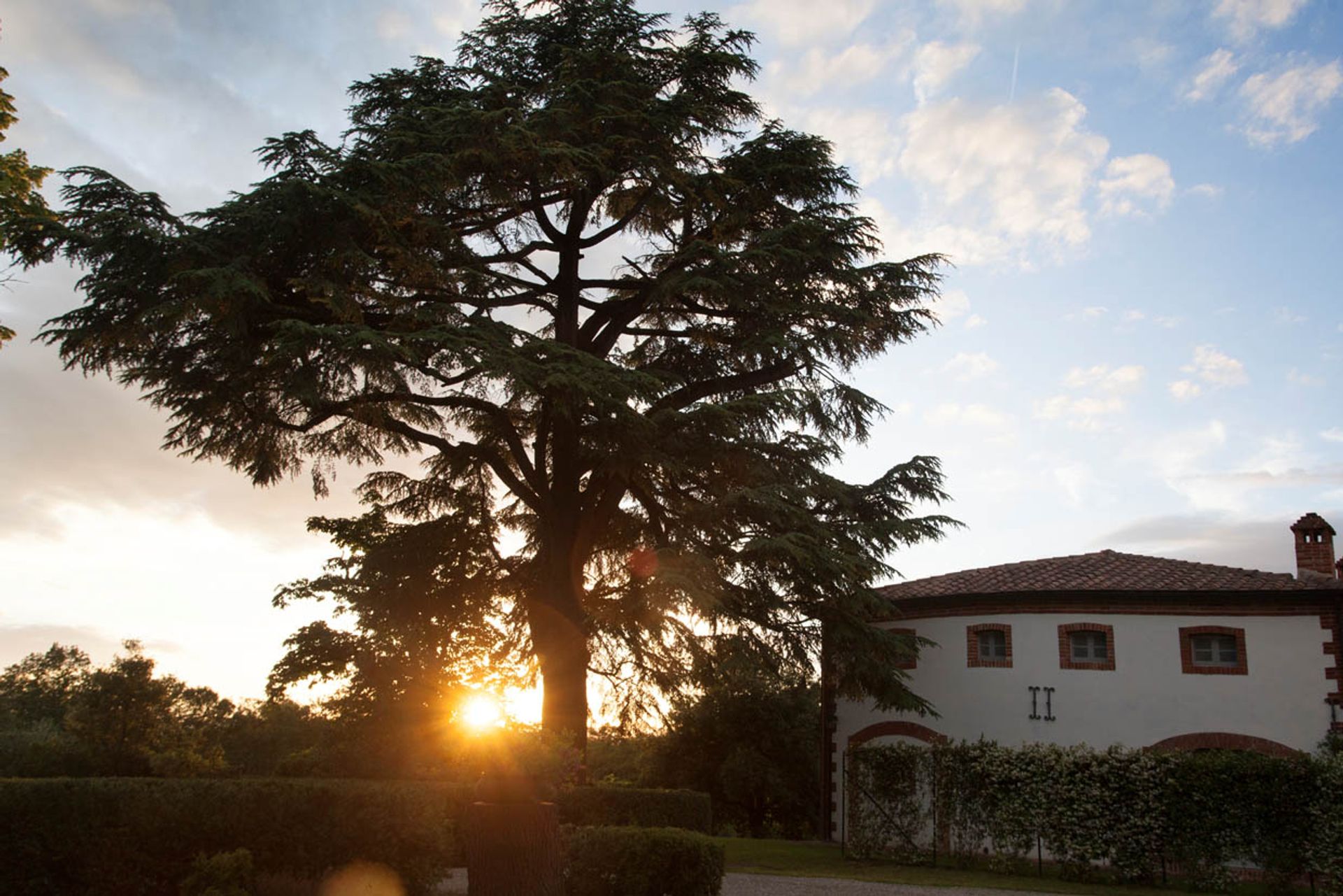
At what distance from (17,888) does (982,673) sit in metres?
17.9

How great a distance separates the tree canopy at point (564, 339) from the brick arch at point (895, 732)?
17.7 feet

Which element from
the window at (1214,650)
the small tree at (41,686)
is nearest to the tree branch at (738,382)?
the window at (1214,650)

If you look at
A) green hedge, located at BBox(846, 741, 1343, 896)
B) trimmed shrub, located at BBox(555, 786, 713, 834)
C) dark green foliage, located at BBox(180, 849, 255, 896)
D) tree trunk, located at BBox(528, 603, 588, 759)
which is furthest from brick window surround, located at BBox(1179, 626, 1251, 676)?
dark green foliage, located at BBox(180, 849, 255, 896)

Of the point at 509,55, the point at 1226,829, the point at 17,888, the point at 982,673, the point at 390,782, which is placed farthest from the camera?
the point at 982,673

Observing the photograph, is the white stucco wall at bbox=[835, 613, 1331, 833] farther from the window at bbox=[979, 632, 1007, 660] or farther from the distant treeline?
the distant treeline

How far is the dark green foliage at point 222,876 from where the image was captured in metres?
10.5

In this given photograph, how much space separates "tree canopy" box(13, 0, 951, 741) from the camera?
15.3m

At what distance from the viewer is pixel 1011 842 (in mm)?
17672

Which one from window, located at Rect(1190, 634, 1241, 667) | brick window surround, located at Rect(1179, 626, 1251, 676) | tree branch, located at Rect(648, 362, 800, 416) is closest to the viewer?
tree branch, located at Rect(648, 362, 800, 416)

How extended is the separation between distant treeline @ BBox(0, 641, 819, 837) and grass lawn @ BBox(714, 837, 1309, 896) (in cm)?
303

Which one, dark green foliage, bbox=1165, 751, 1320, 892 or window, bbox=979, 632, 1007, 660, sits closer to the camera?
dark green foliage, bbox=1165, 751, 1320, 892

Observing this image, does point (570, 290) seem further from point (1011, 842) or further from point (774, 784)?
point (774, 784)

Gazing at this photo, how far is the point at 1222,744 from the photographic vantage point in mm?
20172

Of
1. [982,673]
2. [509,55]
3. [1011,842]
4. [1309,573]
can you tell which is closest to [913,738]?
[982,673]
